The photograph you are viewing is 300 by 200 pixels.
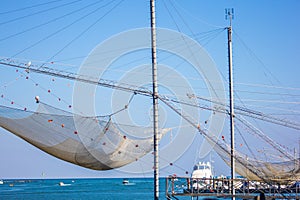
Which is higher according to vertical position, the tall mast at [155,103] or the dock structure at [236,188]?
the tall mast at [155,103]

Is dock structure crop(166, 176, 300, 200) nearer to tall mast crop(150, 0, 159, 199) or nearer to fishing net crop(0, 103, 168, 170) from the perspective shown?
tall mast crop(150, 0, 159, 199)

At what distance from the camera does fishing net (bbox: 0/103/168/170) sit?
79.1 ft

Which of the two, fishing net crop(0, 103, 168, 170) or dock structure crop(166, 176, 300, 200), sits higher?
fishing net crop(0, 103, 168, 170)

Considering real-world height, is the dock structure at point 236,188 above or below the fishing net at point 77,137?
below

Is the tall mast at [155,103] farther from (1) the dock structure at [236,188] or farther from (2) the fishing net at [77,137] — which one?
(2) the fishing net at [77,137]

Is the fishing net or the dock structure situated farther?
the dock structure

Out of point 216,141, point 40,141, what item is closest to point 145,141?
point 216,141

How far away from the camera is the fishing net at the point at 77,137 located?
2411cm

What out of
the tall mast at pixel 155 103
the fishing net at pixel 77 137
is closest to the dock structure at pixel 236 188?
the tall mast at pixel 155 103

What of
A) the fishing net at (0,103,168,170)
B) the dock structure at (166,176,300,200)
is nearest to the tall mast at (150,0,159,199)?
the dock structure at (166,176,300,200)

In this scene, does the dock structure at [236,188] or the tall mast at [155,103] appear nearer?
the tall mast at [155,103]

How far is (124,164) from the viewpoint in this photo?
27.3 meters

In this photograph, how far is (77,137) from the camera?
82.4 ft

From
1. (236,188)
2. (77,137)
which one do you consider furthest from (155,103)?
(236,188)
